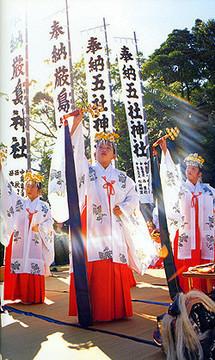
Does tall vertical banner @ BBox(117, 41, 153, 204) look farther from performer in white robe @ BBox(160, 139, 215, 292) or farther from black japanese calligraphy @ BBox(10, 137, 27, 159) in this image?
performer in white robe @ BBox(160, 139, 215, 292)

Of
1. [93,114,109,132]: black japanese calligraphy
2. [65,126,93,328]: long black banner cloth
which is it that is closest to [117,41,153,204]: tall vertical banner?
[93,114,109,132]: black japanese calligraphy

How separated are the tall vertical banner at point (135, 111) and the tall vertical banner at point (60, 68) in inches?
75.7

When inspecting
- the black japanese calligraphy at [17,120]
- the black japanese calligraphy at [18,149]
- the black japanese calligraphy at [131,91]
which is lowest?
the black japanese calligraphy at [18,149]

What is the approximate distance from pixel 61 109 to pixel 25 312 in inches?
262

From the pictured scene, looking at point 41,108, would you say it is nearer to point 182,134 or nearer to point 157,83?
point 157,83

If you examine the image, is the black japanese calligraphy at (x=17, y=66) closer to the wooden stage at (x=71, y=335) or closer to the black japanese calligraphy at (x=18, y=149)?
the black japanese calligraphy at (x=18, y=149)

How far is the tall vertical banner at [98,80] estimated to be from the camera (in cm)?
1030

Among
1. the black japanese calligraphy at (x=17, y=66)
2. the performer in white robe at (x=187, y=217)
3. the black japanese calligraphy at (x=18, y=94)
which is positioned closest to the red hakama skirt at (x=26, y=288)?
the performer in white robe at (x=187, y=217)

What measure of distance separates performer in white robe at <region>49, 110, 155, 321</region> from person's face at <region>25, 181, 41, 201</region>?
68.6 inches

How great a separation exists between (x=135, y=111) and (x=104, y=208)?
743cm

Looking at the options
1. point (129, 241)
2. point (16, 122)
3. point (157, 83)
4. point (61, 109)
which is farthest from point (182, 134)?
point (129, 241)

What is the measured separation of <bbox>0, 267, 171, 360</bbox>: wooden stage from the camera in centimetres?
258

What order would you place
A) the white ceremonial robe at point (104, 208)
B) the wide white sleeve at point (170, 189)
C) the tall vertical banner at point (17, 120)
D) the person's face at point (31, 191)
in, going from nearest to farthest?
1. the white ceremonial robe at point (104, 208)
2. the wide white sleeve at point (170, 189)
3. the person's face at point (31, 191)
4. the tall vertical banner at point (17, 120)

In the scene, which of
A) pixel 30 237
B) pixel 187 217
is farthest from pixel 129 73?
pixel 30 237
